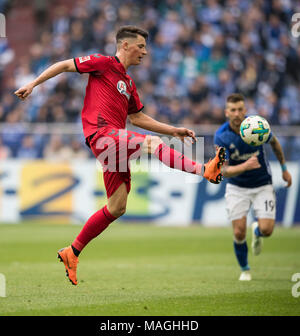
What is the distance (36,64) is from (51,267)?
485 inches

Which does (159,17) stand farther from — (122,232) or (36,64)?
(122,232)

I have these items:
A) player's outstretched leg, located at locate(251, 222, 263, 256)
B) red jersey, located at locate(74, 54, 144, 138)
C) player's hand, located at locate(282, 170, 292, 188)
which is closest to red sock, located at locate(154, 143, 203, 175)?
red jersey, located at locate(74, 54, 144, 138)

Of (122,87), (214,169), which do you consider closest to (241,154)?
(122,87)

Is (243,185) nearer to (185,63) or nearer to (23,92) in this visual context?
(23,92)

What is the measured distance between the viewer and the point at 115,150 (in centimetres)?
738

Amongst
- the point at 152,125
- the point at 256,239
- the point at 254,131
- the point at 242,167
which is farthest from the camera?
the point at 256,239

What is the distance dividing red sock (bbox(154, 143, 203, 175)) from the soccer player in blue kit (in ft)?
8.21

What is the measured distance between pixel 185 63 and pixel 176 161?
531 inches

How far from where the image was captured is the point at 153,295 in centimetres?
779

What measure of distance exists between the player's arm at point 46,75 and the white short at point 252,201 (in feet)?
11.5

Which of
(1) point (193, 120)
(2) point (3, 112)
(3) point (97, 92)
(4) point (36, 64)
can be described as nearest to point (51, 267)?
(3) point (97, 92)

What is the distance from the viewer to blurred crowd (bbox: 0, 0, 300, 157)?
18688 mm

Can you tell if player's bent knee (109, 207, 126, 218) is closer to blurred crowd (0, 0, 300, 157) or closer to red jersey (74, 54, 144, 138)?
red jersey (74, 54, 144, 138)

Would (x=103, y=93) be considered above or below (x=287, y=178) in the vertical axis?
above
